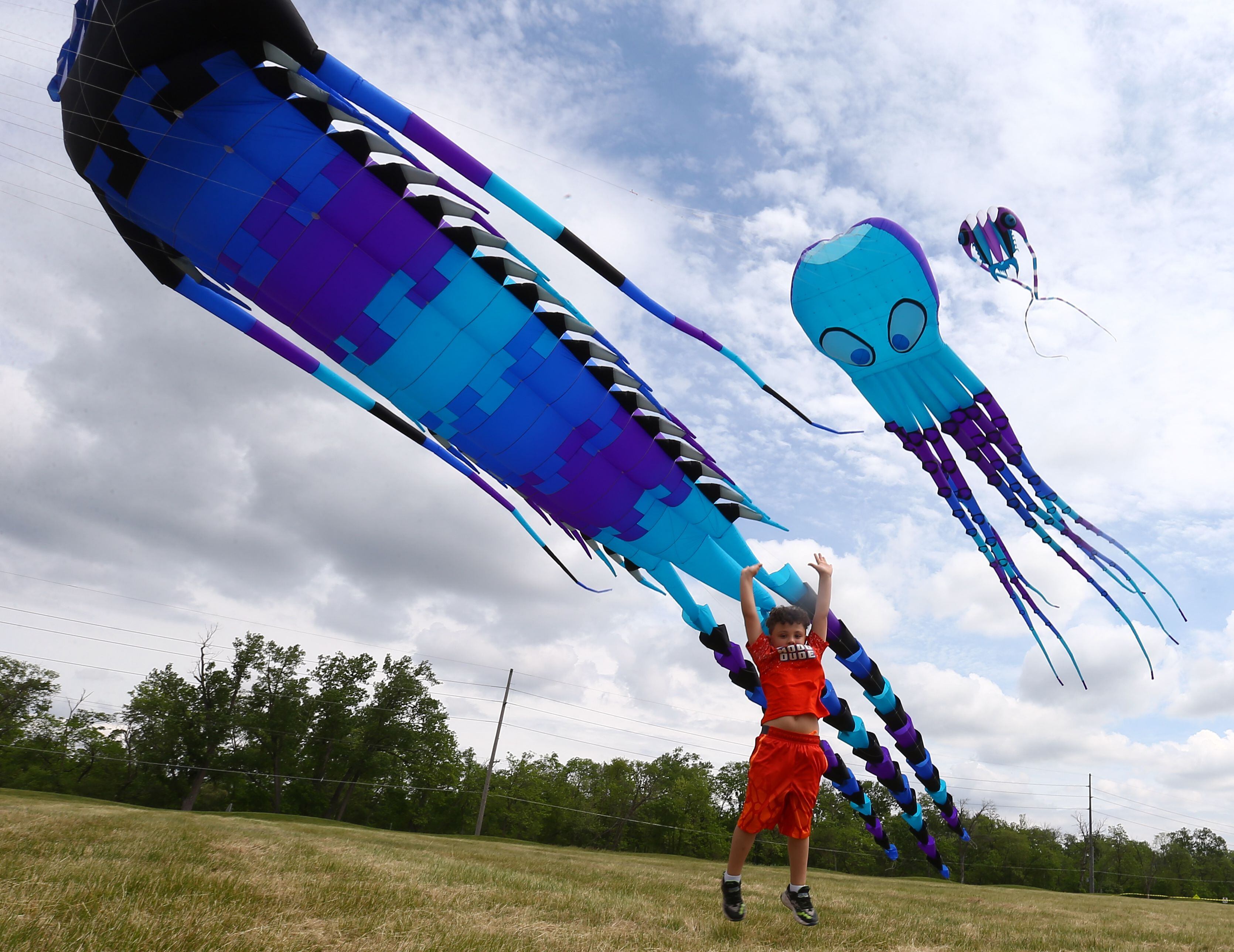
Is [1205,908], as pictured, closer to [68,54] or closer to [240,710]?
[68,54]

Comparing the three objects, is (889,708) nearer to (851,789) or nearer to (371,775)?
(851,789)

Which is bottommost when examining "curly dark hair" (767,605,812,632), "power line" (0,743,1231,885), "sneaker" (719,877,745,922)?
"power line" (0,743,1231,885)

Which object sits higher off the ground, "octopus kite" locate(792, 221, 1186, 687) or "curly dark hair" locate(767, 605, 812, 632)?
"octopus kite" locate(792, 221, 1186, 687)

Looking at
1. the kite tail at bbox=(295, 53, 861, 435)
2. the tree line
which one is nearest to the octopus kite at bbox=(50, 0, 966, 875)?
the kite tail at bbox=(295, 53, 861, 435)

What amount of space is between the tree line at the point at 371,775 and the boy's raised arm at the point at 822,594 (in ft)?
133

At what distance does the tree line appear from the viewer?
122 ft

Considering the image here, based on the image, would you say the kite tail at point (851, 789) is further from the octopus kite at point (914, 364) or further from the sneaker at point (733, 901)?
the sneaker at point (733, 901)

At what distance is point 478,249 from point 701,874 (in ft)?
28.2

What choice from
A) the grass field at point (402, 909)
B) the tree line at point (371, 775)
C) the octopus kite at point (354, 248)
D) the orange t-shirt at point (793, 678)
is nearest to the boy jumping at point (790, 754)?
the orange t-shirt at point (793, 678)

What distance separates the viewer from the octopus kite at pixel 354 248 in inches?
196

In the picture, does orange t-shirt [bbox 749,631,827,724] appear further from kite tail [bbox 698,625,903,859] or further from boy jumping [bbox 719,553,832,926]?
kite tail [bbox 698,625,903,859]

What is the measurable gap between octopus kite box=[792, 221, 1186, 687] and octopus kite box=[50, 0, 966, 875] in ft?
6.15

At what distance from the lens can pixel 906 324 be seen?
7.76 m

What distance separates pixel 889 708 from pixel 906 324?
4870 millimetres
